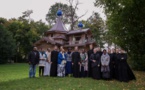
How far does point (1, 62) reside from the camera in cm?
4841

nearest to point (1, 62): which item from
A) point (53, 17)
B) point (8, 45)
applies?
point (8, 45)

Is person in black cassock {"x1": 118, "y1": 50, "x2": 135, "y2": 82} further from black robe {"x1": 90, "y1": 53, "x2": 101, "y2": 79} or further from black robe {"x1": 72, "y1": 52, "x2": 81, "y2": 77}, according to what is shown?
black robe {"x1": 72, "y1": 52, "x2": 81, "y2": 77}

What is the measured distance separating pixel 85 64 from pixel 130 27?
9733 mm

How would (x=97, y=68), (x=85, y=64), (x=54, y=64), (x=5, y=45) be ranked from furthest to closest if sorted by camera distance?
(x=5, y=45), (x=85, y=64), (x=54, y=64), (x=97, y=68)

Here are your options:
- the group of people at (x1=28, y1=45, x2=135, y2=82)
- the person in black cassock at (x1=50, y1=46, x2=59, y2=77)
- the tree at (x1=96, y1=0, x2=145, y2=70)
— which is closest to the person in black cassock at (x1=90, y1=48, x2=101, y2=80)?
the group of people at (x1=28, y1=45, x2=135, y2=82)

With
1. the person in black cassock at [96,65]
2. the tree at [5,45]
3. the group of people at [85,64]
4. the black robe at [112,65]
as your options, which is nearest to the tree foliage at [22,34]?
the tree at [5,45]

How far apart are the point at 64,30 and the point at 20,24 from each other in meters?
17.0

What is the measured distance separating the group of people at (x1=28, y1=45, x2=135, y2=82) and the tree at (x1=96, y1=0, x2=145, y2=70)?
660cm

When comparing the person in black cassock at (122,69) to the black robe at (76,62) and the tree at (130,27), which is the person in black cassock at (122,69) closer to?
the black robe at (76,62)

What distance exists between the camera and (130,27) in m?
23.2

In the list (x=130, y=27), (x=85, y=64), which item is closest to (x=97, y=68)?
(x=85, y=64)

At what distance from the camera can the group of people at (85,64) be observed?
1445 cm

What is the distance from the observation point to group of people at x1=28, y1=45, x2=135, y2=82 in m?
14.4

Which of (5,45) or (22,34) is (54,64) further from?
(22,34)
